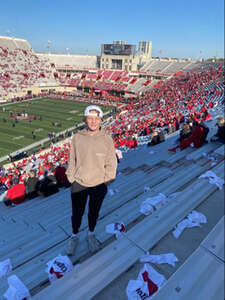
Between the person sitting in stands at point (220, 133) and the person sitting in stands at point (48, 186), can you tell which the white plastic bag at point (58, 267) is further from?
the person sitting in stands at point (220, 133)

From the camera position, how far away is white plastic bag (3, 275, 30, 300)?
219cm

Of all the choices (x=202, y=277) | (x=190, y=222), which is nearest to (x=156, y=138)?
(x=190, y=222)

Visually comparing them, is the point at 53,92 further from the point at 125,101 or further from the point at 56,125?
the point at 56,125

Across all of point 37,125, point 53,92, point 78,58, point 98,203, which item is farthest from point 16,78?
point 98,203

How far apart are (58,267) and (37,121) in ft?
97.7

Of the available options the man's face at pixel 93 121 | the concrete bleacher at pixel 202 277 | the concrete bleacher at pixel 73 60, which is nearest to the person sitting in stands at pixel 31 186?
the man's face at pixel 93 121

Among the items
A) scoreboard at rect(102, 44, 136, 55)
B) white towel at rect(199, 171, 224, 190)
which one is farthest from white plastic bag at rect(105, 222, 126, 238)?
scoreboard at rect(102, 44, 136, 55)

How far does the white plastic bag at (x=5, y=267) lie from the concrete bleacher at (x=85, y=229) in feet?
0.21

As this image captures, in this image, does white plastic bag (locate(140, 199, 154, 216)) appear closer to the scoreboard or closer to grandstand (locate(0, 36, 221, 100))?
grandstand (locate(0, 36, 221, 100))

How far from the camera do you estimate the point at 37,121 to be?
30.2m

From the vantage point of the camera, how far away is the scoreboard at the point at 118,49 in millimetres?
66688

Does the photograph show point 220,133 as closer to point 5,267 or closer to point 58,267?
point 58,267

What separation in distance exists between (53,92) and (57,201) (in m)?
49.6

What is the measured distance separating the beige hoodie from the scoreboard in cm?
7069
